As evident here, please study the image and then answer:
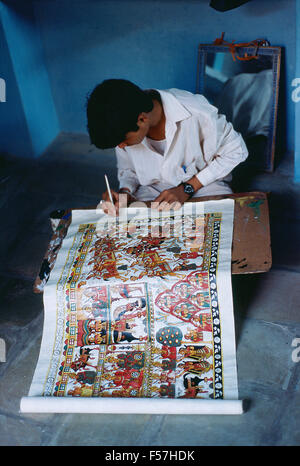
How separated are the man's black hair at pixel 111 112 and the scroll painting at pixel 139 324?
1.39 feet

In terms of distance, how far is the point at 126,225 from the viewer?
2104 mm

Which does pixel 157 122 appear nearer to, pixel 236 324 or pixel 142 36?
pixel 236 324

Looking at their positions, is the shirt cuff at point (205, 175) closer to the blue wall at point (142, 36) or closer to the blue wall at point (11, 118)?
the blue wall at point (142, 36)

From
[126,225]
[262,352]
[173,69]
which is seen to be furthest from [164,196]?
[173,69]

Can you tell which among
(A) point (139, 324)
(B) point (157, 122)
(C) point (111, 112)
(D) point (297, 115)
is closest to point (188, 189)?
(B) point (157, 122)

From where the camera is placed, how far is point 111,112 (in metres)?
1.86

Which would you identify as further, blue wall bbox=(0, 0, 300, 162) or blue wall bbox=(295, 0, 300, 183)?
blue wall bbox=(0, 0, 300, 162)

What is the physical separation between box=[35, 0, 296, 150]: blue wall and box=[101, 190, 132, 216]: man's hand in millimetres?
1247

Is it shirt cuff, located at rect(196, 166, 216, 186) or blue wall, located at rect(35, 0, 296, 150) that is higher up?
blue wall, located at rect(35, 0, 296, 150)

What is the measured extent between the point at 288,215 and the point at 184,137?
82cm

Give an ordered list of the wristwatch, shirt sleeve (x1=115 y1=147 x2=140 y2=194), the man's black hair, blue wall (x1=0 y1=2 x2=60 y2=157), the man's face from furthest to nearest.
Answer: blue wall (x1=0 y1=2 x2=60 y2=157) → shirt sleeve (x1=115 y1=147 x2=140 y2=194) → the wristwatch → the man's face → the man's black hair

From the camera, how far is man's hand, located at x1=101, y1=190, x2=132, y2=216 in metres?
2.16

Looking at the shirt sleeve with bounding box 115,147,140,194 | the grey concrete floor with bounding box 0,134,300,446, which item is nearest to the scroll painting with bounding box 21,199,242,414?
the grey concrete floor with bounding box 0,134,300,446

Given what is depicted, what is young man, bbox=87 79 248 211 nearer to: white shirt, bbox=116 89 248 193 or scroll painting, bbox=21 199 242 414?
white shirt, bbox=116 89 248 193
